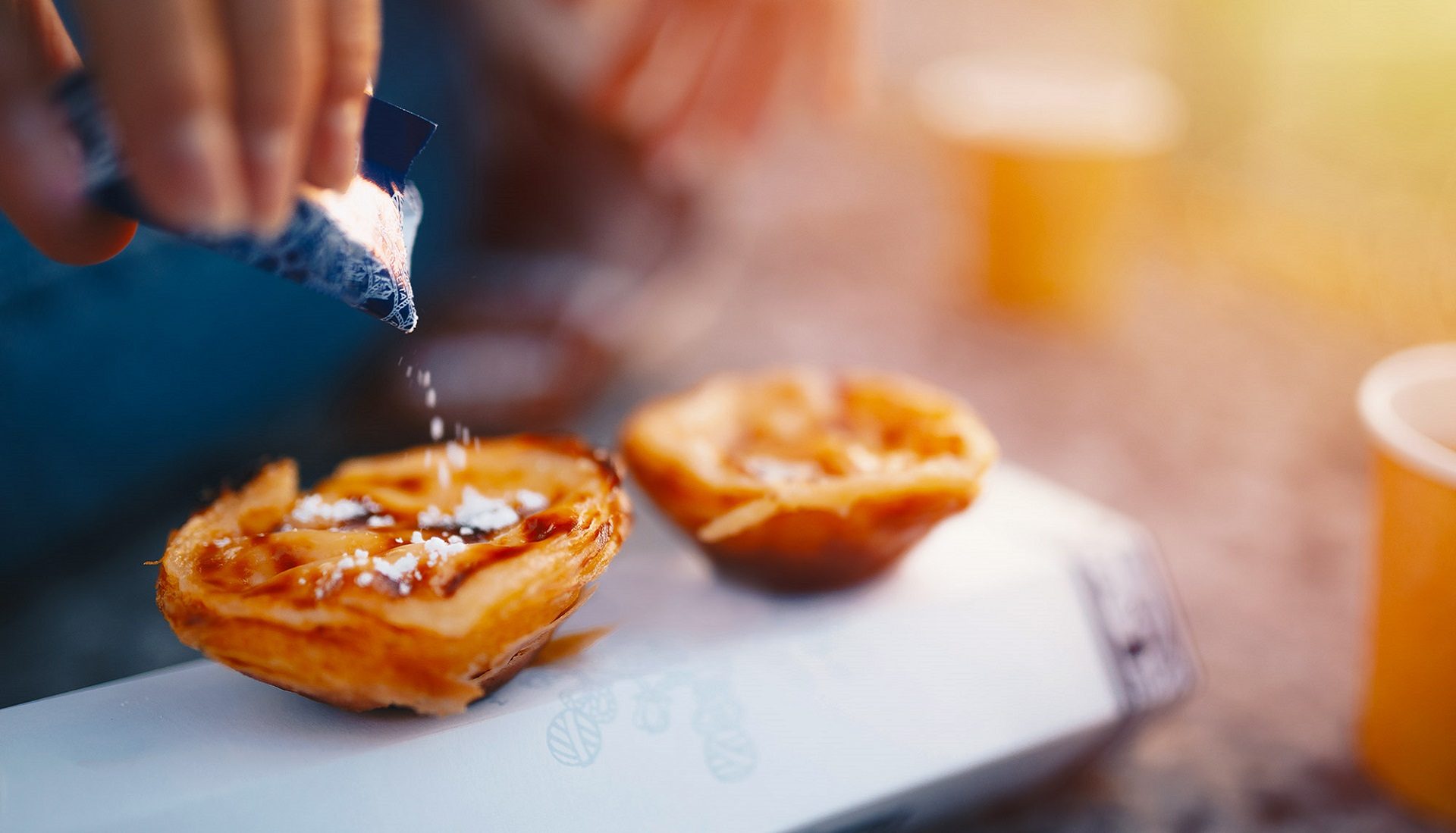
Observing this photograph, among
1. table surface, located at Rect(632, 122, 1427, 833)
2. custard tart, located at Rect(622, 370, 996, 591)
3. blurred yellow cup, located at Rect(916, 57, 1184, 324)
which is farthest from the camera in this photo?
blurred yellow cup, located at Rect(916, 57, 1184, 324)

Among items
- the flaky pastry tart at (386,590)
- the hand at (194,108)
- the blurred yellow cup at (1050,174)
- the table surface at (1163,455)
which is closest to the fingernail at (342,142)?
the hand at (194,108)

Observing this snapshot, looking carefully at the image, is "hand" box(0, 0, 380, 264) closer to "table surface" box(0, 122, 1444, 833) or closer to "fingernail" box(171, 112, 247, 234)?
"fingernail" box(171, 112, 247, 234)

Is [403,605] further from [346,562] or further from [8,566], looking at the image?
[8,566]

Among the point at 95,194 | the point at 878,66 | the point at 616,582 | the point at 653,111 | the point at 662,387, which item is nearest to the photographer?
the point at 95,194

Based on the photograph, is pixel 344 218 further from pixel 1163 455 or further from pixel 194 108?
pixel 1163 455

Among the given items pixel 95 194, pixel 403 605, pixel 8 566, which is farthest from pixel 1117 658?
pixel 8 566

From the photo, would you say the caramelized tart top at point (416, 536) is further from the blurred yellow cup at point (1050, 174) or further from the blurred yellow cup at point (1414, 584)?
the blurred yellow cup at point (1050, 174)

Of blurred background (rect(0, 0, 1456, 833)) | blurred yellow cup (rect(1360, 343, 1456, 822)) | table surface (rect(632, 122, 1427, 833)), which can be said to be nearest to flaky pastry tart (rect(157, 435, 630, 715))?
blurred background (rect(0, 0, 1456, 833))
